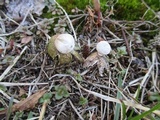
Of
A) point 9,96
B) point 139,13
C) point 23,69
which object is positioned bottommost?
point 9,96

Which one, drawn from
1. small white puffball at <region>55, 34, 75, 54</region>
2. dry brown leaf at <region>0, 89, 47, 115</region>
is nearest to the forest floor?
dry brown leaf at <region>0, 89, 47, 115</region>

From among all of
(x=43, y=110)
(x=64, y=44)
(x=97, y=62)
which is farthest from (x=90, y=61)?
(x=43, y=110)

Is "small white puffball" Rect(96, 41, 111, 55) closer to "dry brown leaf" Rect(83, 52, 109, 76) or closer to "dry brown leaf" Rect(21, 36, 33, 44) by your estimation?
"dry brown leaf" Rect(83, 52, 109, 76)

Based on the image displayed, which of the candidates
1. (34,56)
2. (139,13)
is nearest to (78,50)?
(34,56)

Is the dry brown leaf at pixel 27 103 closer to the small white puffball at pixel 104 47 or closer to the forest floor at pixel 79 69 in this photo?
the forest floor at pixel 79 69

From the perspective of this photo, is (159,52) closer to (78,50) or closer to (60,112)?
(78,50)

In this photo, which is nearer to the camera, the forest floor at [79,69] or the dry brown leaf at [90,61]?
the forest floor at [79,69]

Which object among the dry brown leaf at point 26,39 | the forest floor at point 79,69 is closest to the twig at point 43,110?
the forest floor at point 79,69
